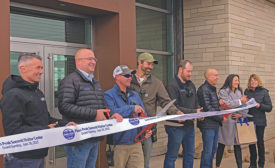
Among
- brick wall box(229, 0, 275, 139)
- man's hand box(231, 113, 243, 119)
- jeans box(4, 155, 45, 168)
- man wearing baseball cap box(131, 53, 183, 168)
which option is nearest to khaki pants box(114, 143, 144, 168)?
man wearing baseball cap box(131, 53, 183, 168)

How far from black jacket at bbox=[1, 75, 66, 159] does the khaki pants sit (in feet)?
3.92

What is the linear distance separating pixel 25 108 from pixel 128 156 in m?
1.67

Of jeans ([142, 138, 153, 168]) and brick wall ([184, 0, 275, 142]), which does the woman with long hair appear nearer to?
jeans ([142, 138, 153, 168])

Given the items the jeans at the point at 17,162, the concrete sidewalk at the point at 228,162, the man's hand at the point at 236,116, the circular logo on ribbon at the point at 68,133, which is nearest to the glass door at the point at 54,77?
the concrete sidewalk at the point at 228,162

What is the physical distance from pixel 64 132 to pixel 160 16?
5.89 m

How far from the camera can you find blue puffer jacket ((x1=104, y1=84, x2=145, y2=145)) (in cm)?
435

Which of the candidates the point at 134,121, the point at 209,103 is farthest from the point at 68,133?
the point at 209,103

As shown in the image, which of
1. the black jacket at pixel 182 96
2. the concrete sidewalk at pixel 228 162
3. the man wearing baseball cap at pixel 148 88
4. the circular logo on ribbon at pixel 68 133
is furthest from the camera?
the concrete sidewalk at pixel 228 162

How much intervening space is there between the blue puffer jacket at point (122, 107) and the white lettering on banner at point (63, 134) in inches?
8.0

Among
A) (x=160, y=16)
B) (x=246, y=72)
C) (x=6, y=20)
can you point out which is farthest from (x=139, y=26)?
(x=6, y=20)

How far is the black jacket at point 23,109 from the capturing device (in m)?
3.12

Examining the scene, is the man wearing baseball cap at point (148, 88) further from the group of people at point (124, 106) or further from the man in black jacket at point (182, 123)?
the man in black jacket at point (182, 123)

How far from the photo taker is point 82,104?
12.8 ft

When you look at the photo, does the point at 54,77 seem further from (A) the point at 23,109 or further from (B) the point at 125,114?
(A) the point at 23,109
